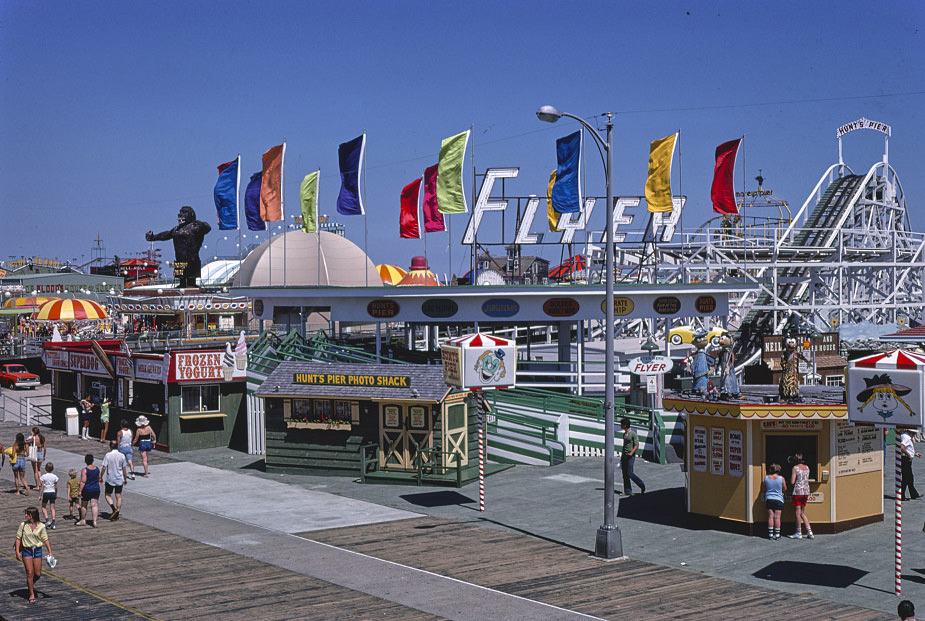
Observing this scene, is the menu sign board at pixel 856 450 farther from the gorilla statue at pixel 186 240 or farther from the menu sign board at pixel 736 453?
the gorilla statue at pixel 186 240

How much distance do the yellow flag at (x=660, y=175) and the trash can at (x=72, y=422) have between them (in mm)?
22298

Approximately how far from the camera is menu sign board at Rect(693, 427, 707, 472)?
19734 millimetres

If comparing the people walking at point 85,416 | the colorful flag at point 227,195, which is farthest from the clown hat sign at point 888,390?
the colorful flag at point 227,195

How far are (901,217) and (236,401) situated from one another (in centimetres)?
5487

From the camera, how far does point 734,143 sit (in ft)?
121

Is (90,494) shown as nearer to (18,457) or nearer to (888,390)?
(18,457)

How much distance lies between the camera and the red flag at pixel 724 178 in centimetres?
3694

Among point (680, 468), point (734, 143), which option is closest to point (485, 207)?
point (734, 143)

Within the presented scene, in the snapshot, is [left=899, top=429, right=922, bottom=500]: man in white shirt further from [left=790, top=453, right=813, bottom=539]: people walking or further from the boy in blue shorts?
the boy in blue shorts

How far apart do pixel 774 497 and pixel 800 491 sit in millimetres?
517

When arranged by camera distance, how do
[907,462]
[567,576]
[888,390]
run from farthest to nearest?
[907,462] → [567,576] → [888,390]

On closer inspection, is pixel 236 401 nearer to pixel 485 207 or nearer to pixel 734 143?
pixel 485 207

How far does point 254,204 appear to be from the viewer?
135 ft

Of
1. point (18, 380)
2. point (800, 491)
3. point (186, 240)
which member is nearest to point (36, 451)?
point (800, 491)
